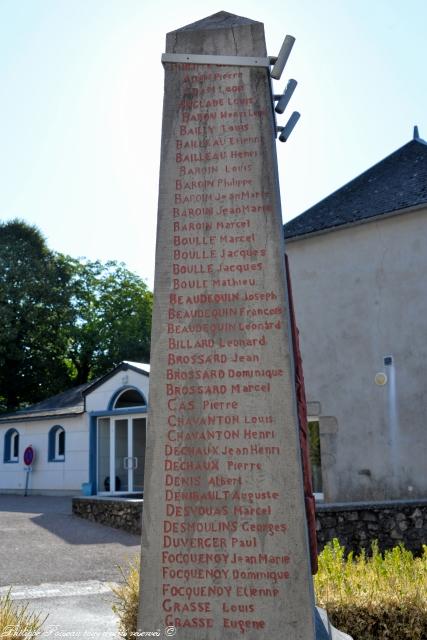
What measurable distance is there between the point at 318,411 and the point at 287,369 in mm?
11281

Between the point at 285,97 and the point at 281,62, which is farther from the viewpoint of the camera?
the point at 285,97

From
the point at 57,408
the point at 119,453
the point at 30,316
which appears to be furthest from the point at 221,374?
the point at 30,316

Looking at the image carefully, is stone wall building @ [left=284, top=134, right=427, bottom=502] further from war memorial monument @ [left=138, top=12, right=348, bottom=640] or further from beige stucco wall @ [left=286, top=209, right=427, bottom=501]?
war memorial monument @ [left=138, top=12, right=348, bottom=640]

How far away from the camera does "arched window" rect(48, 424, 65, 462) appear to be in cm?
2473

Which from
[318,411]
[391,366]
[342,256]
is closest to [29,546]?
[318,411]

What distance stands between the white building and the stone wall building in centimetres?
689

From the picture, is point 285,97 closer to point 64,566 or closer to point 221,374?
point 221,374

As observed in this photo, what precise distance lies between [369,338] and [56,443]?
46.7ft

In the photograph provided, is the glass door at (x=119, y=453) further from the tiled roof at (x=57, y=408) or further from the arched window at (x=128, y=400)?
the tiled roof at (x=57, y=408)

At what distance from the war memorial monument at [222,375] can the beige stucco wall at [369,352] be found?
10382mm

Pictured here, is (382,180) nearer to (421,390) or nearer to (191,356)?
(421,390)

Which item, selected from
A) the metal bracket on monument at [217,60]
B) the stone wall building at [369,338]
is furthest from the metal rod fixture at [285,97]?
the stone wall building at [369,338]

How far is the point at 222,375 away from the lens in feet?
14.1

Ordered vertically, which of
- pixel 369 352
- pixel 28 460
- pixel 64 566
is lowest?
pixel 64 566
